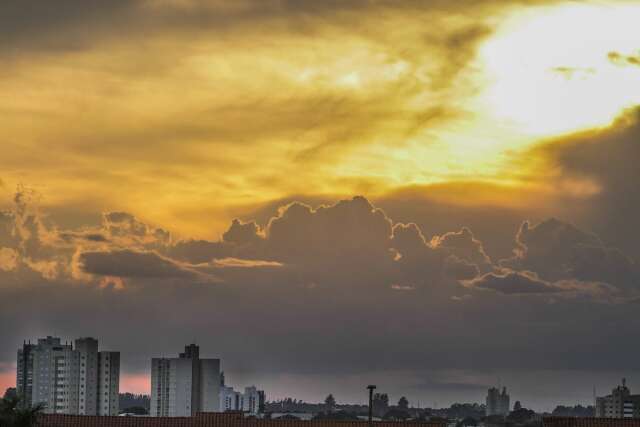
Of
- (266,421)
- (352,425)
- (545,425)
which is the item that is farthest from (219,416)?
(545,425)

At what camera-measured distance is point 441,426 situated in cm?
9812

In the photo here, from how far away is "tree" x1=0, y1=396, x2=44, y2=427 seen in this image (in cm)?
7356

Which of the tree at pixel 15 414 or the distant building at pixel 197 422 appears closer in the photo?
the tree at pixel 15 414

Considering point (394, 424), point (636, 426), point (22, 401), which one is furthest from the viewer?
point (394, 424)

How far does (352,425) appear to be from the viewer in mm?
96875

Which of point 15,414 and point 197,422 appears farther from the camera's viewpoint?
point 197,422

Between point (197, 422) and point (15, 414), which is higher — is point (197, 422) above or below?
below

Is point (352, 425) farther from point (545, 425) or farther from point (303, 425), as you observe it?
point (545, 425)

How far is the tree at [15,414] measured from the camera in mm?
73562

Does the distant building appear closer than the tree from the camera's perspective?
No

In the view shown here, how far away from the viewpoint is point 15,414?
74000mm

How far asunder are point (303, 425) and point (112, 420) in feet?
47.8

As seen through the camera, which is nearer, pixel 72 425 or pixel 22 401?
pixel 22 401

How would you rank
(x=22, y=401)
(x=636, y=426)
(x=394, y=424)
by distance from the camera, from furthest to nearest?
(x=394, y=424) → (x=636, y=426) → (x=22, y=401)
